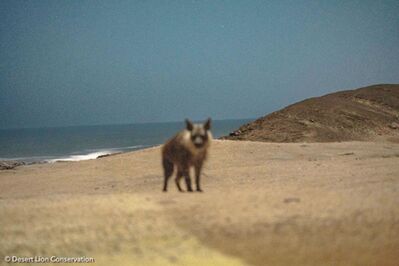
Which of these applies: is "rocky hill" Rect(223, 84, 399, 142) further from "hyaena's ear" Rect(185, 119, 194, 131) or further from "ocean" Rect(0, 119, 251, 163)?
"hyaena's ear" Rect(185, 119, 194, 131)

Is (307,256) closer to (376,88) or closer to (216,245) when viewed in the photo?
(216,245)

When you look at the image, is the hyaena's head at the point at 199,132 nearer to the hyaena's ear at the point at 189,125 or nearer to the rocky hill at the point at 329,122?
the hyaena's ear at the point at 189,125

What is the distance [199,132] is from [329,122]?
878 inches

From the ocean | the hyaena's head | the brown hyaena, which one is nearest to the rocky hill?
the ocean

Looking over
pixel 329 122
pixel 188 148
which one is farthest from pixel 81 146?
pixel 188 148

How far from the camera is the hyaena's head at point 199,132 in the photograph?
4492 millimetres

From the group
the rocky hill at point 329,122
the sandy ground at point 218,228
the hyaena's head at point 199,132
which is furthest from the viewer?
the rocky hill at point 329,122

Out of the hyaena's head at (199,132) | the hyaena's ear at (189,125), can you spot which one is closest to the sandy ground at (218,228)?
the hyaena's head at (199,132)

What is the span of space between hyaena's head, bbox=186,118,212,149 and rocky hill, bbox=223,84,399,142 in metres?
18.1

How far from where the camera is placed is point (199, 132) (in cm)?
449

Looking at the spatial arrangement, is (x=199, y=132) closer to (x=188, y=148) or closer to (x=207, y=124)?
(x=207, y=124)

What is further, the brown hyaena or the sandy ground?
the brown hyaena

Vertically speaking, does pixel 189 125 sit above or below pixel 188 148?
above

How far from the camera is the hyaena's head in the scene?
4.49 m
